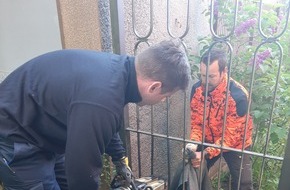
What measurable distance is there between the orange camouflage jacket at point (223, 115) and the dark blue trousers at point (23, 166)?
4.83 feet

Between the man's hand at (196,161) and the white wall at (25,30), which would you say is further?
the white wall at (25,30)

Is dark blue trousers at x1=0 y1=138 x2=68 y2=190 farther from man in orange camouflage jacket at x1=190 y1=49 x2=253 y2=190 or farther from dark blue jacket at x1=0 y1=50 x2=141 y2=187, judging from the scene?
man in orange camouflage jacket at x1=190 y1=49 x2=253 y2=190

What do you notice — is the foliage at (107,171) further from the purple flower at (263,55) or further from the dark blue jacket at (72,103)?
the purple flower at (263,55)

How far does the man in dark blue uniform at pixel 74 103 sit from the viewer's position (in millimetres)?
1302

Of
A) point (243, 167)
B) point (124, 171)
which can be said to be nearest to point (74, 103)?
point (124, 171)

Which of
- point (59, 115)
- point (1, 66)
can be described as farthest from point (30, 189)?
point (1, 66)

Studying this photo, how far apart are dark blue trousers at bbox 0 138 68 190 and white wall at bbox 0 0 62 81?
116 cm

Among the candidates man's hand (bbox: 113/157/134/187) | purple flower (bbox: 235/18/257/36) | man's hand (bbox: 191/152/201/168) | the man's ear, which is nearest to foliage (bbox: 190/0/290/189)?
purple flower (bbox: 235/18/257/36)

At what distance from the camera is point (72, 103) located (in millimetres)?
1303

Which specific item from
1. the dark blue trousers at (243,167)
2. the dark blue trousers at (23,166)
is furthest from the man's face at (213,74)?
the dark blue trousers at (23,166)

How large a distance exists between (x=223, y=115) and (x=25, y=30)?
6.52 feet

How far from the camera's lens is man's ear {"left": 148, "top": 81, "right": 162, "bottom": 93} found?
4.67 ft

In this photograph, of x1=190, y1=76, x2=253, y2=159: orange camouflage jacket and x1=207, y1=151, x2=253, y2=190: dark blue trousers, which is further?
x1=207, y1=151, x2=253, y2=190: dark blue trousers

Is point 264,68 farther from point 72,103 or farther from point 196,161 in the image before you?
point 72,103
